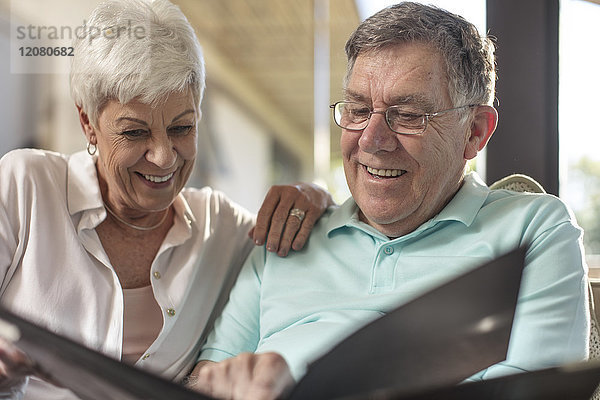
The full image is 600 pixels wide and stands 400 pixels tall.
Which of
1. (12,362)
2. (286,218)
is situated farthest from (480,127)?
(12,362)

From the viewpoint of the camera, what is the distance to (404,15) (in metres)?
1.42

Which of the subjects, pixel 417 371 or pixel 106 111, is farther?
pixel 106 111

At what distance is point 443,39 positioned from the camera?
1.40 metres

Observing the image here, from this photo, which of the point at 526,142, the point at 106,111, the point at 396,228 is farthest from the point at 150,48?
the point at 526,142

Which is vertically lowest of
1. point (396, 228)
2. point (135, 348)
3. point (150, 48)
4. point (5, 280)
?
point (135, 348)

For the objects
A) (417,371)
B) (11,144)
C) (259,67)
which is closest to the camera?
(417,371)

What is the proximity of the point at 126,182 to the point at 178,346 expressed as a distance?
0.44 metres

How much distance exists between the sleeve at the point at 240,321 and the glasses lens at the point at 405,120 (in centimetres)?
50

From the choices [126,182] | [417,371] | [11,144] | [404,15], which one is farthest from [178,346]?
[11,144]

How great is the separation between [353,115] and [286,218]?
13.2 inches

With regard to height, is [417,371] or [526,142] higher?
[526,142]

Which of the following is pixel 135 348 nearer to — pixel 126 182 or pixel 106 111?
pixel 126 182

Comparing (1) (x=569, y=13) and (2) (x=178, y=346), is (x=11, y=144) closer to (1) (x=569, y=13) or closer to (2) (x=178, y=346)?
(2) (x=178, y=346)

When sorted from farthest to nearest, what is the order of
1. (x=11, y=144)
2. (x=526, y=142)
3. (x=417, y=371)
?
(x=11, y=144), (x=526, y=142), (x=417, y=371)
